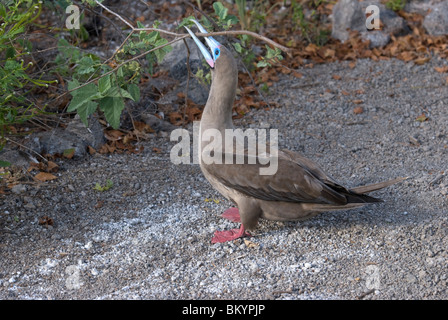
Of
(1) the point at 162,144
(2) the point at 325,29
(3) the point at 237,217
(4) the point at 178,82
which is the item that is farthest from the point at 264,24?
(3) the point at 237,217

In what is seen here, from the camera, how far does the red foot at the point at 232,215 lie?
14.9 feet

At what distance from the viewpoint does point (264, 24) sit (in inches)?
317

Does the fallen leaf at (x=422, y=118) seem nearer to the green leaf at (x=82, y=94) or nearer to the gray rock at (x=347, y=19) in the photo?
the gray rock at (x=347, y=19)

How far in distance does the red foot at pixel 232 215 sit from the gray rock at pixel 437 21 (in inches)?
182

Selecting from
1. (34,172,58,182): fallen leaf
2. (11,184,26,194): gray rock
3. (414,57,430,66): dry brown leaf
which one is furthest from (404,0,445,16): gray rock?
(11,184,26,194): gray rock

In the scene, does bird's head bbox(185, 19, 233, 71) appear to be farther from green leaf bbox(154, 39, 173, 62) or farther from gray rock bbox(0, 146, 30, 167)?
gray rock bbox(0, 146, 30, 167)

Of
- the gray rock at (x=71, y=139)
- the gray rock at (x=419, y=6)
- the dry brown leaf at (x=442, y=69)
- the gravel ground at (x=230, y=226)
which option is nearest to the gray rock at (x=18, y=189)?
the gravel ground at (x=230, y=226)

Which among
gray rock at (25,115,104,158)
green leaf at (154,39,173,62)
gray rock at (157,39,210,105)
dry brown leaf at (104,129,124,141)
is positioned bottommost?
dry brown leaf at (104,129,124,141)

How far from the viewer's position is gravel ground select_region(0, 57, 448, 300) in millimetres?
3822

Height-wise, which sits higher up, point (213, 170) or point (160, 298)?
point (213, 170)

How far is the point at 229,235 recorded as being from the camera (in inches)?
171

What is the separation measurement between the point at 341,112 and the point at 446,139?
3.69 feet

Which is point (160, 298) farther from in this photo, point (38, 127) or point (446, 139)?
point (446, 139)

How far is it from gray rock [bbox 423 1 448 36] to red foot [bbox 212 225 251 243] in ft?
15.9
